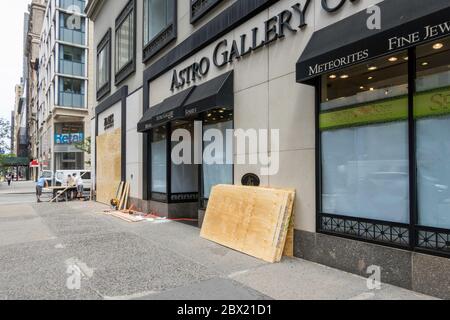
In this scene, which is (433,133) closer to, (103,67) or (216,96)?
(216,96)

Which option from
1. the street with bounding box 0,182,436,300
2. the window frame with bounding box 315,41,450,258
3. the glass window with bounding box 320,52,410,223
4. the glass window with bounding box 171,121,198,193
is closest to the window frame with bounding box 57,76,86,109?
the glass window with bounding box 171,121,198,193

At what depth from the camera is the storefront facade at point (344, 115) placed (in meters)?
4.79

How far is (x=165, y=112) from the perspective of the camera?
10875 millimetres

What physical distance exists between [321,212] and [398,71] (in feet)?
8.30

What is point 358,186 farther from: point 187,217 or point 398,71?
point 187,217

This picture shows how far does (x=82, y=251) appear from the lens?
25.0 feet

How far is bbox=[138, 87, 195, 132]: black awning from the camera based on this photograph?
10172mm

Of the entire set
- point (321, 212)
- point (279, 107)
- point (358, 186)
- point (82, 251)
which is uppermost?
point (279, 107)

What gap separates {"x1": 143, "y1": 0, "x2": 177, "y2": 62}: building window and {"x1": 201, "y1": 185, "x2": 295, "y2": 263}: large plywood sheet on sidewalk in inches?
241

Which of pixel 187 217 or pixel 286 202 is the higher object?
pixel 286 202

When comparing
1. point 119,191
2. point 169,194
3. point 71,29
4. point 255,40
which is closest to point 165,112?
point 169,194

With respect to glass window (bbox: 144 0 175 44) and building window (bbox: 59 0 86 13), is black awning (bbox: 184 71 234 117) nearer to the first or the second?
glass window (bbox: 144 0 175 44)

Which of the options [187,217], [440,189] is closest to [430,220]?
[440,189]
